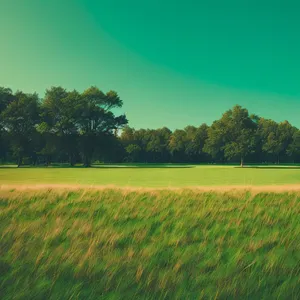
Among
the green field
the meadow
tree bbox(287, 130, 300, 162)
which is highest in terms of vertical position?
tree bbox(287, 130, 300, 162)

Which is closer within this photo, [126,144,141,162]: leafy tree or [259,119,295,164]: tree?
[259,119,295,164]: tree

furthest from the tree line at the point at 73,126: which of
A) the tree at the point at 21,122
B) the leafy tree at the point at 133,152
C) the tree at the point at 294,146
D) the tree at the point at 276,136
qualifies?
the tree at the point at 294,146

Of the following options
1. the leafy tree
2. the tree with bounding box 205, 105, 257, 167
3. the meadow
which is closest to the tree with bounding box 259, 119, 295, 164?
the tree with bounding box 205, 105, 257, 167

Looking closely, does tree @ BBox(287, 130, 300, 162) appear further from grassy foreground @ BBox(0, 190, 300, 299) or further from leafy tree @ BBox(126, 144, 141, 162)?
grassy foreground @ BBox(0, 190, 300, 299)

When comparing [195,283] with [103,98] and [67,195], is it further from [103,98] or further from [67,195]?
[103,98]

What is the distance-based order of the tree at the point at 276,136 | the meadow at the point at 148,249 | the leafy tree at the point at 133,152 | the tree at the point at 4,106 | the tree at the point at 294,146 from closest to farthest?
1. the meadow at the point at 148,249
2. the tree at the point at 4,106
3. the tree at the point at 276,136
4. the tree at the point at 294,146
5. the leafy tree at the point at 133,152

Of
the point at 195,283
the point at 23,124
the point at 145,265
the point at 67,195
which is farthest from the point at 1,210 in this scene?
the point at 23,124

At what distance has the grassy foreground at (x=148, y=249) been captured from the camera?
156 inches

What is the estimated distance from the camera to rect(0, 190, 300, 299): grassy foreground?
3967 mm

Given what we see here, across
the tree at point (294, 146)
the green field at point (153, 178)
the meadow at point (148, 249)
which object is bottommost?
the green field at point (153, 178)

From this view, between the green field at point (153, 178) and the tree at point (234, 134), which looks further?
the tree at point (234, 134)

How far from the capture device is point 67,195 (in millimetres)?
10656

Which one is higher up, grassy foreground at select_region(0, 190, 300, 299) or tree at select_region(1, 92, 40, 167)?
tree at select_region(1, 92, 40, 167)

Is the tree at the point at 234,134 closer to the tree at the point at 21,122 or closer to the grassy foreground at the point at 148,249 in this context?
the tree at the point at 21,122
